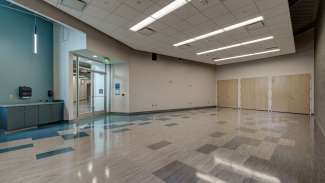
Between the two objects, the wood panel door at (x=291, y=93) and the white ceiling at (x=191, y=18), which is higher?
the white ceiling at (x=191, y=18)

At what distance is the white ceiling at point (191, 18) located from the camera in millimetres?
3756

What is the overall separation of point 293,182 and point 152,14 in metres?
4.60

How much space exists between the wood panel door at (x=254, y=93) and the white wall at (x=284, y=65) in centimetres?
44

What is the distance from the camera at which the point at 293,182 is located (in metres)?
2.02

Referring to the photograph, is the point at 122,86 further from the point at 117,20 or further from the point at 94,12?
the point at 94,12

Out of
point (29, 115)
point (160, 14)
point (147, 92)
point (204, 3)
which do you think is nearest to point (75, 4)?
point (160, 14)

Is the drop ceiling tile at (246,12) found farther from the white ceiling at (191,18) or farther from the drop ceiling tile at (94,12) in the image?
the drop ceiling tile at (94,12)

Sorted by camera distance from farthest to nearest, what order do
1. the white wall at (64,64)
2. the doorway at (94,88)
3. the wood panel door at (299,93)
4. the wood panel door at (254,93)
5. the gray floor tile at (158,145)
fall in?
the wood panel door at (254,93) < the wood panel door at (299,93) < the doorway at (94,88) < the white wall at (64,64) < the gray floor tile at (158,145)

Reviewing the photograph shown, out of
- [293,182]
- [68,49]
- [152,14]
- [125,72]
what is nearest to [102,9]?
[152,14]

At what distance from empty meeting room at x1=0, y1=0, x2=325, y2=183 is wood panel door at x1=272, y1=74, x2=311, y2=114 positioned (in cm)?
5

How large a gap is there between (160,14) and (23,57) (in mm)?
5304

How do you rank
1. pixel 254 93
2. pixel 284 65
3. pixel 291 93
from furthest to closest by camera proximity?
pixel 254 93
pixel 284 65
pixel 291 93

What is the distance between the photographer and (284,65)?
9336 mm

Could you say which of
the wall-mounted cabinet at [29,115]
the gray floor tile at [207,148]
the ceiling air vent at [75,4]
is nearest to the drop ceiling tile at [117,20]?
the ceiling air vent at [75,4]
